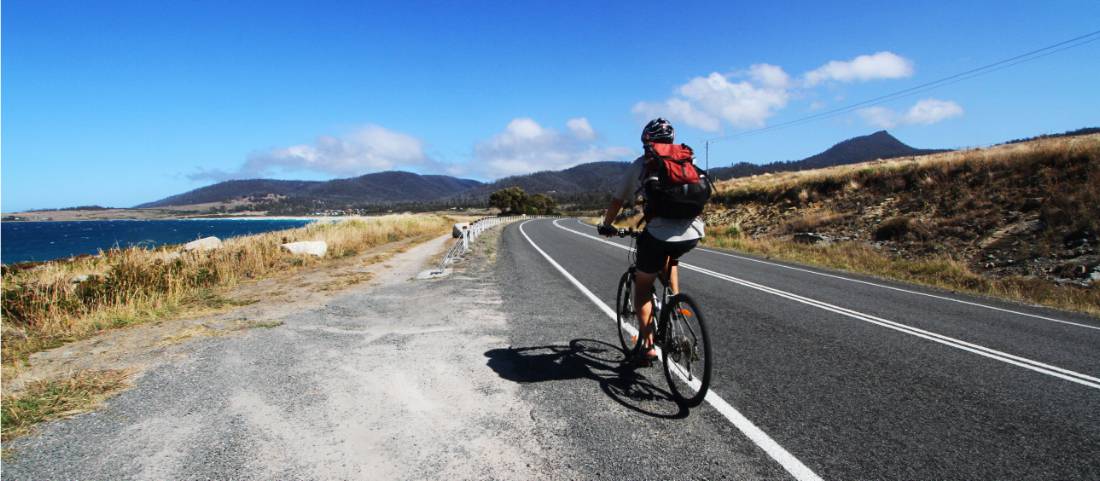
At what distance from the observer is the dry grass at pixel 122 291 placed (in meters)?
6.55

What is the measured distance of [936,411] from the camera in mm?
3555

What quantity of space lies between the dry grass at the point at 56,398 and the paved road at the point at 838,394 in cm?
319

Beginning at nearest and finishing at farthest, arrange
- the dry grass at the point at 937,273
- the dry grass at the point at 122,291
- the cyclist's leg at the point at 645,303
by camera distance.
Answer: the cyclist's leg at the point at 645,303 → the dry grass at the point at 122,291 → the dry grass at the point at 937,273

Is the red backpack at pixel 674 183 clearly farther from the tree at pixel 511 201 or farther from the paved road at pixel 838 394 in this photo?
the tree at pixel 511 201

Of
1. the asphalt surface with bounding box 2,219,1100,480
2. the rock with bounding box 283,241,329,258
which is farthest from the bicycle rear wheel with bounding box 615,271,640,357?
the rock with bounding box 283,241,329,258

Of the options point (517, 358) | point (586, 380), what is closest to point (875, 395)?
point (586, 380)

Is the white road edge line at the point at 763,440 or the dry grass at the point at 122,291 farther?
the dry grass at the point at 122,291

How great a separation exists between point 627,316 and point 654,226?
1.55 metres

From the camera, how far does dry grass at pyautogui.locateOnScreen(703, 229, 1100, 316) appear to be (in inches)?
364

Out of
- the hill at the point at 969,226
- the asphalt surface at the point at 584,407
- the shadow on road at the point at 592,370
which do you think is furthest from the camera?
the hill at the point at 969,226

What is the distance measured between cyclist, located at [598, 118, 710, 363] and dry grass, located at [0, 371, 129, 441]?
14.3 ft

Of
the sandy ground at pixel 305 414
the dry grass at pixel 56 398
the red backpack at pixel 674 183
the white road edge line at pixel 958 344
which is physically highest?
the red backpack at pixel 674 183

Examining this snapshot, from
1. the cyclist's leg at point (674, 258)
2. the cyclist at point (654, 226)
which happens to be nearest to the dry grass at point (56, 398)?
the cyclist at point (654, 226)

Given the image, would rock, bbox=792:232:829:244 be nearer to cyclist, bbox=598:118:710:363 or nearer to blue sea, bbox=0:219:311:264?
cyclist, bbox=598:118:710:363
